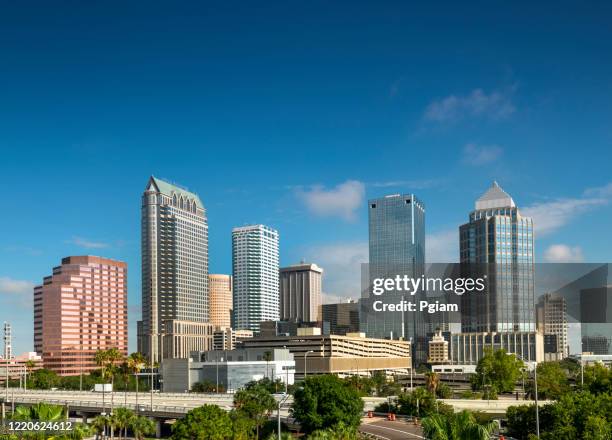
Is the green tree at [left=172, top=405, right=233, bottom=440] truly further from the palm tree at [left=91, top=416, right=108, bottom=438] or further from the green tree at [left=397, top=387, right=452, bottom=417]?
the green tree at [left=397, top=387, right=452, bottom=417]

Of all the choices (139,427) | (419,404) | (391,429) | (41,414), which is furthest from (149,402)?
(391,429)

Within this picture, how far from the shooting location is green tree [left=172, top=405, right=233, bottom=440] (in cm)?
8556

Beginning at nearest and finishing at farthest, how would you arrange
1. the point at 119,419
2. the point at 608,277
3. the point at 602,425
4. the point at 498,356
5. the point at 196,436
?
the point at 602,425
the point at 196,436
the point at 119,419
the point at 608,277
the point at 498,356

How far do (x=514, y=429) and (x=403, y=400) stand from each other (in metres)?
31.7

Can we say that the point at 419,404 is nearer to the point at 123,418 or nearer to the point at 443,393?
the point at 123,418

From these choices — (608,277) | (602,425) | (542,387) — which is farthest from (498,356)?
(602,425)

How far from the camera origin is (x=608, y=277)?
5655 inches

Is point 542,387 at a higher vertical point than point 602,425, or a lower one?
lower

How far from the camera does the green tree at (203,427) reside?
281 ft

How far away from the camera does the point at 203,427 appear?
8588cm

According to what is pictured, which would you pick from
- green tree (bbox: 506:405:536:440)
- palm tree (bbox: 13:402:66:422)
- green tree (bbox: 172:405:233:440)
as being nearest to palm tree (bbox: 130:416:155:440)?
palm tree (bbox: 13:402:66:422)

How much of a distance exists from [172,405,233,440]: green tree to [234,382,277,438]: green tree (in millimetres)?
14689

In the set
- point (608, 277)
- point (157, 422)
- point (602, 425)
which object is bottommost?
point (157, 422)

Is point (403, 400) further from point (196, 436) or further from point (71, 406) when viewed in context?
point (71, 406)
